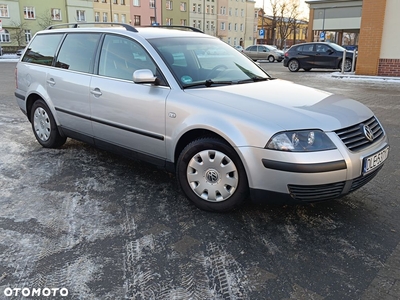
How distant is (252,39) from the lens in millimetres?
84250

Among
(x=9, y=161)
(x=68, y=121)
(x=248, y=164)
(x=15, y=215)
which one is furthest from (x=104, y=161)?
(x=248, y=164)

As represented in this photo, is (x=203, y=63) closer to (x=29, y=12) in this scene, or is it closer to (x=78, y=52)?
(x=78, y=52)

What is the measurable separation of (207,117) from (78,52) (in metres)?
2.32

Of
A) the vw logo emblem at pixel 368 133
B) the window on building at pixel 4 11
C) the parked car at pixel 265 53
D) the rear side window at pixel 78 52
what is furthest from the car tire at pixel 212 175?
the window on building at pixel 4 11

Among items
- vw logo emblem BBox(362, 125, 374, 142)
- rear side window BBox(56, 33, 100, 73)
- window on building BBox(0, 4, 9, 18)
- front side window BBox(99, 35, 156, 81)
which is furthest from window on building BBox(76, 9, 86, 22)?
vw logo emblem BBox(362, 125, 374, 142)

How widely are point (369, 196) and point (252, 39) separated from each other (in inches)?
3333

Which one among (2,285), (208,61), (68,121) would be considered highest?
(208,61)

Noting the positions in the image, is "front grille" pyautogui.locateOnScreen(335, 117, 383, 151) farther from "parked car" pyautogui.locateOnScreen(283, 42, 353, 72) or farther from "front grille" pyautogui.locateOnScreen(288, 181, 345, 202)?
"parked car" pyautogui.locateOnScreen(283, 42, 353, 72)

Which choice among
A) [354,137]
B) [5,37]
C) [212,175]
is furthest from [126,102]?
[5,37]

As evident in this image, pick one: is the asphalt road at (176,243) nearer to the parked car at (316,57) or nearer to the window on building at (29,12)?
the parked car at (316,57)

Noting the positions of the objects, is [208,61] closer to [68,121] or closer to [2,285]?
[68,121]

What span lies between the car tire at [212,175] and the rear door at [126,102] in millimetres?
388

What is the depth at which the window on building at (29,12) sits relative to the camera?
48281 mm

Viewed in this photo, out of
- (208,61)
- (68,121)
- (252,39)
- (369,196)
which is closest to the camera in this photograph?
(369,196)
